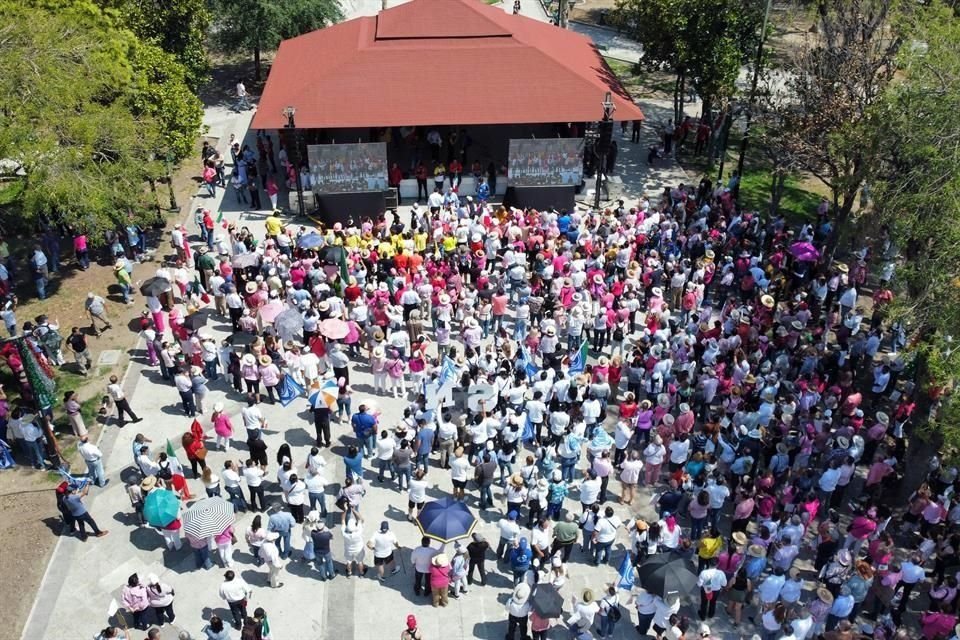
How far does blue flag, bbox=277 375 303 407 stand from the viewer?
18562 millimetres

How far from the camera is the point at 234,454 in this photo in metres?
17.7

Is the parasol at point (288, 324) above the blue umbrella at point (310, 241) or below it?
below

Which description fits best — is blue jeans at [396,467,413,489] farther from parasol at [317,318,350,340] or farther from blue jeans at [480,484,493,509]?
parasol at [317,318,350,340]

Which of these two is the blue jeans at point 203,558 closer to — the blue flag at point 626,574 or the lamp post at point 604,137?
the blue flag at point 626,574

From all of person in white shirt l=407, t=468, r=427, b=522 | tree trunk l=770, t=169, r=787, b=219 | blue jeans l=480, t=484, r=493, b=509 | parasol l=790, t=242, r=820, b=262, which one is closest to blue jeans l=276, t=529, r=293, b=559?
person in white shirt l=407, t=468, r=427, b=522

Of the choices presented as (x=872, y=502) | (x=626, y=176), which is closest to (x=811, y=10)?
(x=626, y=176)

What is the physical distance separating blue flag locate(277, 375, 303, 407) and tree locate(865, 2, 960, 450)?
12.0m

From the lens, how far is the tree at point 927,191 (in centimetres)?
1446

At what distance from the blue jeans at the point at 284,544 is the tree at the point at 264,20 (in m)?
26.6

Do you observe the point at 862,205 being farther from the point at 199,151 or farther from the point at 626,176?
the point at 199,151

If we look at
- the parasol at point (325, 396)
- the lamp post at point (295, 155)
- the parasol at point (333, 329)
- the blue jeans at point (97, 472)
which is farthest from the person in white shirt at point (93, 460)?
the lamp post at point (295, 155)

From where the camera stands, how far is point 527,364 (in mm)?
18969

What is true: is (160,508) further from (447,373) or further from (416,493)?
(447,373)

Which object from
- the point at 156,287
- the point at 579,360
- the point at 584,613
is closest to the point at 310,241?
the point at 156,287
